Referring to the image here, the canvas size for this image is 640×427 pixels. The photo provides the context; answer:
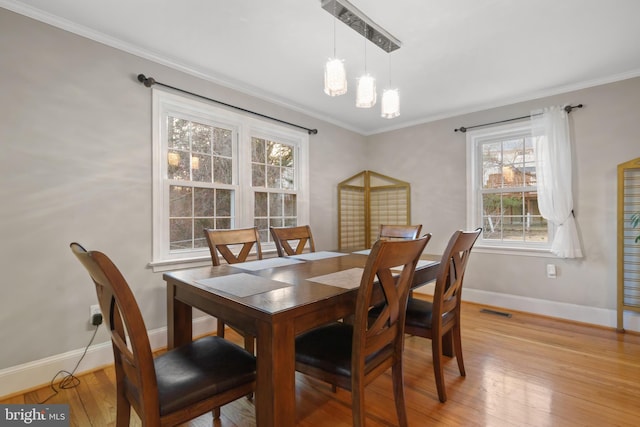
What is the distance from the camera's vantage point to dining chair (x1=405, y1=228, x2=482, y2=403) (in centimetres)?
172

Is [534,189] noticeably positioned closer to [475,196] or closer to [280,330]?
[475,196]

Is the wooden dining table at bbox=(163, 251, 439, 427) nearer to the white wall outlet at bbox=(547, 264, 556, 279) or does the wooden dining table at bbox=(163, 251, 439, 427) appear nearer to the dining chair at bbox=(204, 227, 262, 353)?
the dining chair at bbox=(204, 227, 262, 353)

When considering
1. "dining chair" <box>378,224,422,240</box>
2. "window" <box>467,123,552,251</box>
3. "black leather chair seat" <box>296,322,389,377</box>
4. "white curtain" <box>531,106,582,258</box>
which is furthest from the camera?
"window" <box>467,123,552,251</box>

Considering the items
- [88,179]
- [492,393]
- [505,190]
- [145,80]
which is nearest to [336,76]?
[145,80]

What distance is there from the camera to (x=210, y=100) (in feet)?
9.48

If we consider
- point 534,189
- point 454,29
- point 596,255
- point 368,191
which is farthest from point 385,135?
point 596,255

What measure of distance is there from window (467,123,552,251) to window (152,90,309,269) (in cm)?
220

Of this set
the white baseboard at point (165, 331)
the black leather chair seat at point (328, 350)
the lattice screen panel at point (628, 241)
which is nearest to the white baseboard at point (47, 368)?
the white baseboard at point (165, 331)

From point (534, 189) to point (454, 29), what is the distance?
2.20 metres

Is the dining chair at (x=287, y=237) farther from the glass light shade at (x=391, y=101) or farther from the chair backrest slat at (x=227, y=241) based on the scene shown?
the glass light shade at (x=391, y=101)

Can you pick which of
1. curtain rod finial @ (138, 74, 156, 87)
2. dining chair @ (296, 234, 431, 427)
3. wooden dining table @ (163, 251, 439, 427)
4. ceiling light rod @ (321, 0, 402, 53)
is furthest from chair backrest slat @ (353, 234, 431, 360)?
curtain rod finial @ (138, 74, 156, 87)

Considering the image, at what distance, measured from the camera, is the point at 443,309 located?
1.82 metres

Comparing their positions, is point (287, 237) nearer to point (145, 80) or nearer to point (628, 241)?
point (145, 80)

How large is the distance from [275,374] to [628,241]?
3565mm
